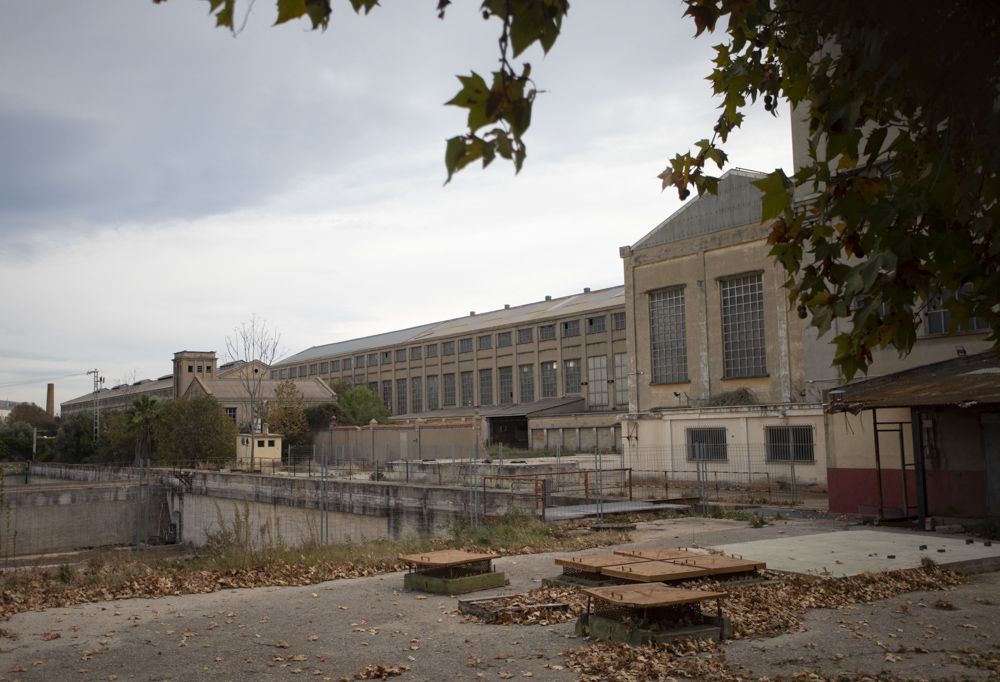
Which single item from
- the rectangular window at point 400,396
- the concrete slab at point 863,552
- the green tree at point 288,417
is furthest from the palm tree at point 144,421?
the concrete slab at point 863,552

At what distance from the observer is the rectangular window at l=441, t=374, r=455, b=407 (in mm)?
78938

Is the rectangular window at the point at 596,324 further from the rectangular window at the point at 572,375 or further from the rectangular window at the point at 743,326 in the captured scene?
the rectangular window at the point at 743,326

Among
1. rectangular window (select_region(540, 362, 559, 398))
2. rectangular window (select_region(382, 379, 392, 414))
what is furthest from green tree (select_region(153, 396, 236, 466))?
rectangular window (select_region(382, 379, 392, 414))

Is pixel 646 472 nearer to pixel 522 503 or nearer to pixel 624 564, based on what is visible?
pixel 522 503

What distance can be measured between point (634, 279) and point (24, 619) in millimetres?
35909

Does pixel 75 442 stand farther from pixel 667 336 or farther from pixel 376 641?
pixel 376 641

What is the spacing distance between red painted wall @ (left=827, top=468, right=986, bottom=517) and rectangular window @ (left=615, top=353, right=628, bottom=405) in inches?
1523

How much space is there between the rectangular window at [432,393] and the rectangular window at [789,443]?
48.2m

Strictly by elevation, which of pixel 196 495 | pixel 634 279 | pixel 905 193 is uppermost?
pixel 634 279

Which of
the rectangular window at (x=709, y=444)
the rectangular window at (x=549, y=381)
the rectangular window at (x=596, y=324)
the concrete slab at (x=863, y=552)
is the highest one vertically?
the rectangular window at (x=596, y=324)

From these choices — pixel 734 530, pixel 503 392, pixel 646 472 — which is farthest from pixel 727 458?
pixel 503 392

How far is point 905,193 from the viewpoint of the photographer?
428 cm

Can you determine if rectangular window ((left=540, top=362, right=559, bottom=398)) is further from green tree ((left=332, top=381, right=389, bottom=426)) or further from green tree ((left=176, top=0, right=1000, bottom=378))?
green tree ((left=176, top=0, right=1000, bottom=378))

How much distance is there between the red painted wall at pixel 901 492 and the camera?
64.1 feet
